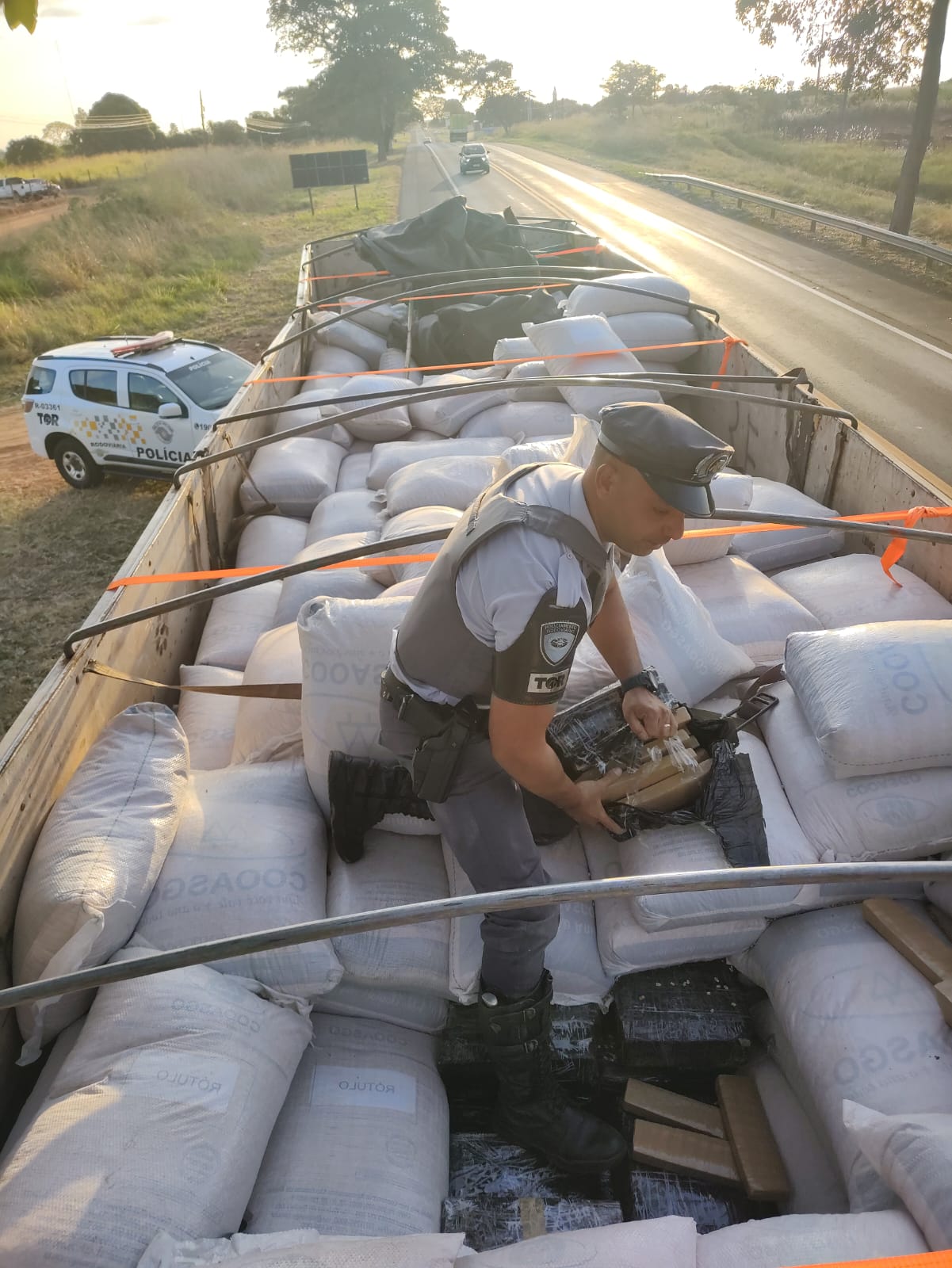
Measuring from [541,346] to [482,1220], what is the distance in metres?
5.22

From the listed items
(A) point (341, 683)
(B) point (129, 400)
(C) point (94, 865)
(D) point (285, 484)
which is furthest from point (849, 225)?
(C) point (94, 865)

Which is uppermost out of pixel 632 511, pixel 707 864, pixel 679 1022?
pixel 632 511

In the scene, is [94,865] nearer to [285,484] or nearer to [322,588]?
[322,588]

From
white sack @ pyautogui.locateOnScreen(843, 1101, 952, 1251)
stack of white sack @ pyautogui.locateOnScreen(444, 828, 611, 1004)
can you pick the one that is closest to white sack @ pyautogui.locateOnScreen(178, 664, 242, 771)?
stack of white sack @ pyautogui.locateOnScreen(444, 828, 611, 1004)

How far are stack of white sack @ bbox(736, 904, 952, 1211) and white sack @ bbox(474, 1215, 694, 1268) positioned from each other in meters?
0.45

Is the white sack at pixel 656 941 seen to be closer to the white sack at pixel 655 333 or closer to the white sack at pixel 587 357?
the white sack at pixel 587 357

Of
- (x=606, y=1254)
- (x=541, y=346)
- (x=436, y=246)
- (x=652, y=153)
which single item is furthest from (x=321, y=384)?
(x=652, y=153)

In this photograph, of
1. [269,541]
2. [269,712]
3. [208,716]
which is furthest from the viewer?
[269,541]

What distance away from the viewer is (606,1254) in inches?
59.9

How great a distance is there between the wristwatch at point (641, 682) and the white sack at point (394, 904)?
29.8 inches

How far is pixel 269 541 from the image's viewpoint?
14.8ft

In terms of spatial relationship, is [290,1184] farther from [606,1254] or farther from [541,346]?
[541,346]

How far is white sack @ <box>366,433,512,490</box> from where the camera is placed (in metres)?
5.01

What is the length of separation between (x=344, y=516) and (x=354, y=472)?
98 centimetres
